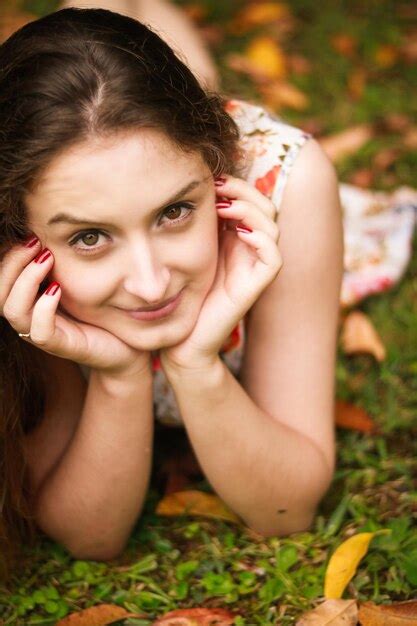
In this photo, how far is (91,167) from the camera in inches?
62.2

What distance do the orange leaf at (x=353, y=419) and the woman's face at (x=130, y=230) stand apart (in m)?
0.82

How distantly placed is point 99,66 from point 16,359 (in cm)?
71

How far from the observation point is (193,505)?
2287 millimetres

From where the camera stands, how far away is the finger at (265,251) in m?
1.84

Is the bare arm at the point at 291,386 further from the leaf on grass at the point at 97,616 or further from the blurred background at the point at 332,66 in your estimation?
the blurred background at the point at 332,66

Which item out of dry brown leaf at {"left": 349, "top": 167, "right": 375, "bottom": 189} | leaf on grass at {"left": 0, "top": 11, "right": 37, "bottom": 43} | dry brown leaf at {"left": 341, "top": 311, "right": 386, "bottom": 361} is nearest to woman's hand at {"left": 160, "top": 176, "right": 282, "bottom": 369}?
dry brown leaf at {"left": 341, "top": 311, "right": 386, "bottom": 361}

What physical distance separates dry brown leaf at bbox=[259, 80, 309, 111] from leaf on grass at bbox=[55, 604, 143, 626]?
2.54 meters

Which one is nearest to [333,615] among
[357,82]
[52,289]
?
[52,289]

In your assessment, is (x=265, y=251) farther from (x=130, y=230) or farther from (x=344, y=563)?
(x=344, y=563)

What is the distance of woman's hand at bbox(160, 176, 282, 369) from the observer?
185 cm

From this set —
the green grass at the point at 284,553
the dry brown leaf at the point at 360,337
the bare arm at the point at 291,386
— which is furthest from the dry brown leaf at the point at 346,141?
the bare arm at the point at 291,386

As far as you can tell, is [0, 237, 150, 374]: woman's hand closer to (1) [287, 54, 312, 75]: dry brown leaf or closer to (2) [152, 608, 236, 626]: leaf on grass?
(2) [152, 608, 236, 626]: leaf on grass

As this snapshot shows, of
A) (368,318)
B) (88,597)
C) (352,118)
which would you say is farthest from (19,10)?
(88,597)

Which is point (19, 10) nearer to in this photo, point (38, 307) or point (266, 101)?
point (266, 101)
